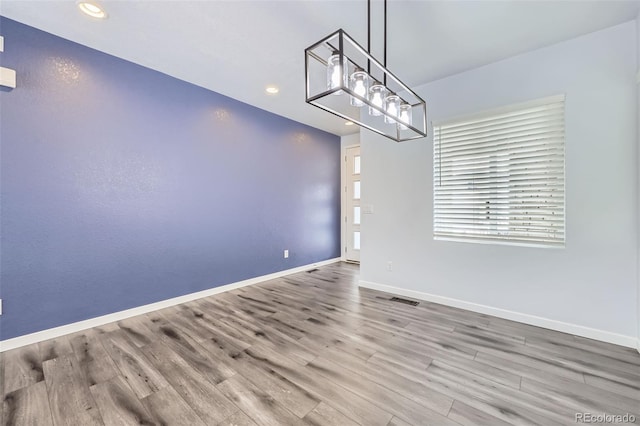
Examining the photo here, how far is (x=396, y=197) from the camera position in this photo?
350cm

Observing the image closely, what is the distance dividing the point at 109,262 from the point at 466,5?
4014 millimetres

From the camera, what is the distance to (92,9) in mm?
2096

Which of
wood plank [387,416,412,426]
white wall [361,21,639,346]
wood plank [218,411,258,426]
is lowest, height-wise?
wood plank [218,411,258,426]

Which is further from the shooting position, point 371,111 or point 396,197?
point 396,197

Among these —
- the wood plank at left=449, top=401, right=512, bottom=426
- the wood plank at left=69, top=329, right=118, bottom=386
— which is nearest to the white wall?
the wood plank at left=449, top=401, right=512, bottom=426

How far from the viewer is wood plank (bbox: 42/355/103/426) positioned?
58.8 inches

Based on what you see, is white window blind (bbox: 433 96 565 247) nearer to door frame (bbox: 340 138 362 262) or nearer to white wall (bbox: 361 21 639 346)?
white wall (bbox: 361 21 639 346)

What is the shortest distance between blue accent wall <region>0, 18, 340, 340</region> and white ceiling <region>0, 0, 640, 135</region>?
13.2 inches

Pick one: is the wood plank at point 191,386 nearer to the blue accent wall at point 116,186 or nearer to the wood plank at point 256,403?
the wood plank at point 256,403

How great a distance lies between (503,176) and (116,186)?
413cm

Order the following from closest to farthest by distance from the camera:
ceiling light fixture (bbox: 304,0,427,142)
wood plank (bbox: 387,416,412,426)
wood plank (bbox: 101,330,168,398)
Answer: ceiling light fixture (bbox: 304,0,427,142) < wood plank (bbox: 387,416,412,426) < wood plank (bbox: 101,330,168,398)

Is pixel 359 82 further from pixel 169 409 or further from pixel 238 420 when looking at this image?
pixel 169 409

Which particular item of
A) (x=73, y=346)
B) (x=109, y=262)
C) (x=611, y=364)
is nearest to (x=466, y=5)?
(x=611, y=364)

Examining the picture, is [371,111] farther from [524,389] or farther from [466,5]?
[524,389]
